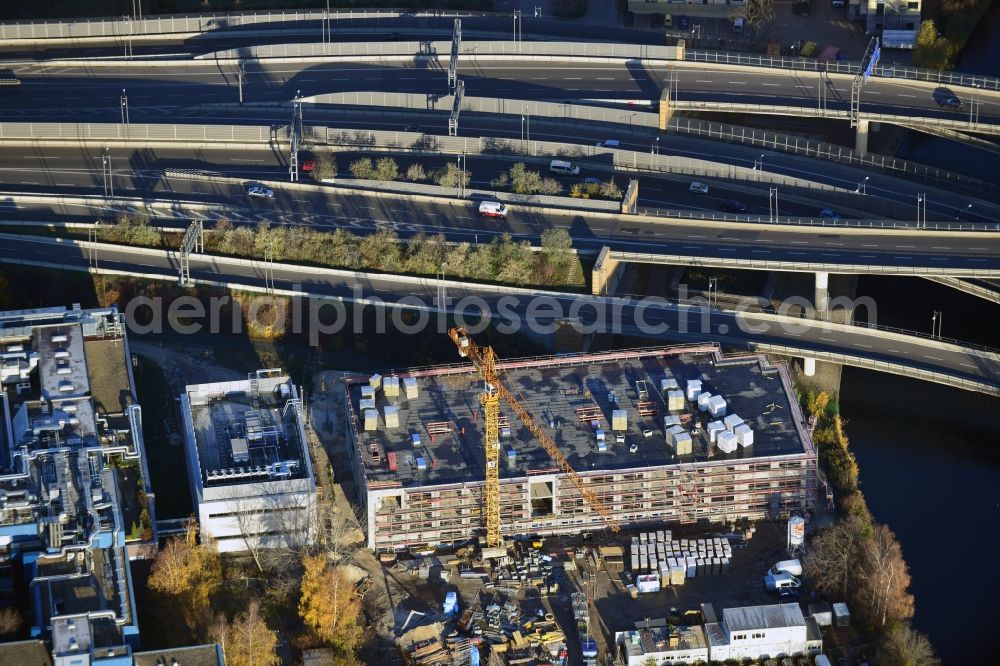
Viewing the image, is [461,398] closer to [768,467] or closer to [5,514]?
[768,467]

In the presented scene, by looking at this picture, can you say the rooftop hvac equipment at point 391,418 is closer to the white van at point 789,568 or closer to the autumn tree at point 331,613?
the autumn tree at point 331,613

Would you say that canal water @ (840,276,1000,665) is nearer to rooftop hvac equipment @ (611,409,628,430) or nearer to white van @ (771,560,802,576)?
white van @ (771,560,802,576)

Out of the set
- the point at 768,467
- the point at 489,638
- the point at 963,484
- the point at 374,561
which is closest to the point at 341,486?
the point at 374,561

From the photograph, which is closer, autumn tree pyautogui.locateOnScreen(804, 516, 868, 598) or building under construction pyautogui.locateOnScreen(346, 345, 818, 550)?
autumn tree pyautogui.locateOnScreen(804, 516, 868, 598)

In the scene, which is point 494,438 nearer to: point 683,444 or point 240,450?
point 683,444

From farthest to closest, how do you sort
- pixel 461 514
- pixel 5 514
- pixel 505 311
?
1. pixel 505 311
2. pixel 461 514
3. pixel 5 514

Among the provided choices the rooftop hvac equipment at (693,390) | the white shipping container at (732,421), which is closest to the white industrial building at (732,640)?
the white shipping container at (732,421)

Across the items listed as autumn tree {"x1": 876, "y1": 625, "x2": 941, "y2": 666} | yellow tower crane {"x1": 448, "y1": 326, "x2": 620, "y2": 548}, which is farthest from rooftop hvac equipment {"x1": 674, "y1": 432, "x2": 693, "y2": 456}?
autumn tree {"x1": 876, "y1": 625, "x2": 941, "y2": 666}
